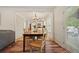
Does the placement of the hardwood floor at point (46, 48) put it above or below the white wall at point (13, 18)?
below

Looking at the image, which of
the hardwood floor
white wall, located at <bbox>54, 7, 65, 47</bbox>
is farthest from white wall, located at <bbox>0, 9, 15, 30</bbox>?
white wall, located at <bbox>54, 7, 65, 47</bbox>

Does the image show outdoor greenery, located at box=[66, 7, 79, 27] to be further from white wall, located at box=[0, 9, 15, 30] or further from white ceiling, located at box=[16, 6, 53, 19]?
white wall, located at box=[0, 9, 15, 30]

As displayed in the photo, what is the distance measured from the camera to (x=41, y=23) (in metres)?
2.54

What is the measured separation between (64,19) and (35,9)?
1.75ft

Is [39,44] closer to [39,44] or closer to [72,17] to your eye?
[39,44]

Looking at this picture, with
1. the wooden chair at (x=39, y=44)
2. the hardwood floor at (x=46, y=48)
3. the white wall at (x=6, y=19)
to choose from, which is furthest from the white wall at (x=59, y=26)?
the white wall at (x=6, y=19)

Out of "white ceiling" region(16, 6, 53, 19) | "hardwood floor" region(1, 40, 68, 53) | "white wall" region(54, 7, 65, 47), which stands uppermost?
"white ceiling" region(16, 6, 53, 19)

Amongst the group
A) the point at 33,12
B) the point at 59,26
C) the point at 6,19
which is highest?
the point at 33,12

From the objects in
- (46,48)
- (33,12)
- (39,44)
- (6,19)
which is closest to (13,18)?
(6,19)

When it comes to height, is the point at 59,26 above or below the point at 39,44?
above

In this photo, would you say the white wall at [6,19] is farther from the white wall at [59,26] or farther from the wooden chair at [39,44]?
the white wall at [59,26]

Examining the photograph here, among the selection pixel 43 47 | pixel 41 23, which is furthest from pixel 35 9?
pixel 43 47
